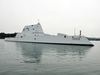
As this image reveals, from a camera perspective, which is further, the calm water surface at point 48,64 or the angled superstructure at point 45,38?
the angled superstructure at point 45,38

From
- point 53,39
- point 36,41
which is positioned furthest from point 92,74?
point 36,41

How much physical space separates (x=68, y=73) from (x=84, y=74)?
2.66 ft

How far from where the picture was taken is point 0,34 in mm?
103375

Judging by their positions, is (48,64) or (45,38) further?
(45,38)

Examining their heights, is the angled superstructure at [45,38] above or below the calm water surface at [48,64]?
above

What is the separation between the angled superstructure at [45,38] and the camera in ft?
78.2

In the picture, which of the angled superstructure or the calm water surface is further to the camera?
the angled superstructure

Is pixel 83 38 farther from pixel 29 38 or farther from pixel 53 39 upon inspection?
pixel 29 38

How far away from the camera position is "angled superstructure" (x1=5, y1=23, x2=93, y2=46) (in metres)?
23.8

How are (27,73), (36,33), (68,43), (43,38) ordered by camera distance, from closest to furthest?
(27,73) < (68,43) < (43,38) < (36,33)

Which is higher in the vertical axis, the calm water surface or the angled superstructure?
the angled superstructure

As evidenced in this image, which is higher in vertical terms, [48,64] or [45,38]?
[45,38]

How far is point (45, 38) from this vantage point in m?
27.7

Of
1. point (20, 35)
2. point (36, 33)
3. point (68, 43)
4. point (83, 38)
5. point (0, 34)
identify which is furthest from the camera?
point (0, 34)
